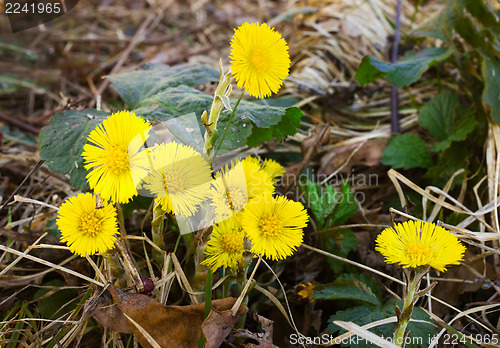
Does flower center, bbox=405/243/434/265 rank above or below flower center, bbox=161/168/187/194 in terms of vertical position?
below

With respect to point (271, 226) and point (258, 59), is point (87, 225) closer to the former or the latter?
point (271, 226)

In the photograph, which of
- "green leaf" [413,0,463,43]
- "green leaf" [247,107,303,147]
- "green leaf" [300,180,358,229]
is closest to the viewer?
"green leaf" [247,107,303,147]

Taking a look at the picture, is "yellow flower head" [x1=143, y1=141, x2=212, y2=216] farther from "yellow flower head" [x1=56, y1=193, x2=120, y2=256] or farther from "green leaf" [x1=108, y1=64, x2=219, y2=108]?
"green leaf" [x1=108, y1=64, x2=219, y2=108]

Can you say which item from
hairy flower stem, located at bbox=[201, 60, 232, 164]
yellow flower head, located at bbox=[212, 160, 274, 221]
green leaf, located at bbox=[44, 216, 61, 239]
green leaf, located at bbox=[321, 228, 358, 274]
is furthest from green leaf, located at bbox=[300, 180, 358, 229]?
green leaf, located at bbox=[44, 216, 61, 239]

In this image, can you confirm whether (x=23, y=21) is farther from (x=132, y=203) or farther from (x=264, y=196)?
(x=264, y=196)

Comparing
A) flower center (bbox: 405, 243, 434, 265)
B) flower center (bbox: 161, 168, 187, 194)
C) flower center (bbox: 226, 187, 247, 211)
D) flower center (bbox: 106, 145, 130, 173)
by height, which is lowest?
flower center (bbox: 405, 243, 434, 265)

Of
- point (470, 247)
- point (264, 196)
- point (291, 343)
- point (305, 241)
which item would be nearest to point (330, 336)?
point (291, 343)
